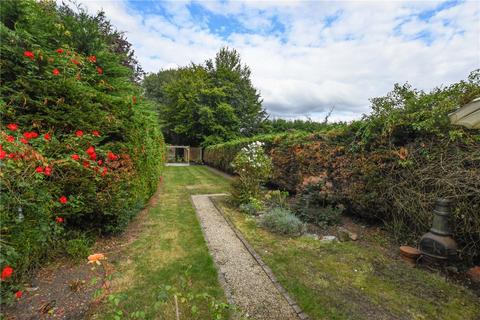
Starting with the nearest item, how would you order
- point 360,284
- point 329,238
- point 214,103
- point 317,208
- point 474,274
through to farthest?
1. point 360,284
2. point 474,274
3. point 329,238
4. point 317,208
5. point 214,103

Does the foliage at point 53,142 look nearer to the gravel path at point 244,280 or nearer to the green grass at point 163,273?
the green grass at point 163,273

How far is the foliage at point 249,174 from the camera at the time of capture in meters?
6.64

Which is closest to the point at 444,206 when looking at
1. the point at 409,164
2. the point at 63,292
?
the point at 409,164

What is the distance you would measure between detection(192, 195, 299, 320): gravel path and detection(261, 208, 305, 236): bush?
809 millimetres

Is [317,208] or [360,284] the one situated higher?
[317,208]

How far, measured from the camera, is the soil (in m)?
2.14

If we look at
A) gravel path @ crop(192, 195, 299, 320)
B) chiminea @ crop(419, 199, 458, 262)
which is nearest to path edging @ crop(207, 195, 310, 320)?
gravel path @ crop(192, 195, 299, 320)

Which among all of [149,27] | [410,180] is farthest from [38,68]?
[410,180]

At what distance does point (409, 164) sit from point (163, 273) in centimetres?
407

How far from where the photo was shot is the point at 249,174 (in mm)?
6770

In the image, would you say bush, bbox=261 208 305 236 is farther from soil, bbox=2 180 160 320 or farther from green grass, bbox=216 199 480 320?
soil, bbox=2 180 160 320

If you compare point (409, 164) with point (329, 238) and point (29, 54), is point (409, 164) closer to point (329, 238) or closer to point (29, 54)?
point (329, 238)

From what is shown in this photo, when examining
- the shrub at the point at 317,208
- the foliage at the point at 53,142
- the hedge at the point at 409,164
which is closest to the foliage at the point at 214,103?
the shrub at the point at 317,208

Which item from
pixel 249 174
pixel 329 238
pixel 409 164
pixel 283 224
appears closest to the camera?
pixel 409 164
